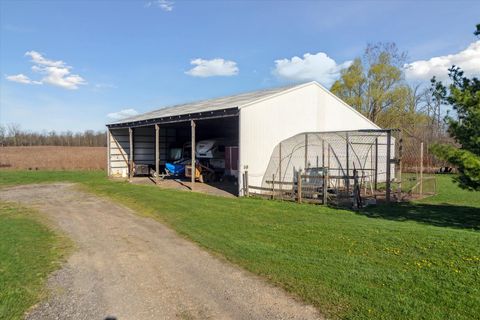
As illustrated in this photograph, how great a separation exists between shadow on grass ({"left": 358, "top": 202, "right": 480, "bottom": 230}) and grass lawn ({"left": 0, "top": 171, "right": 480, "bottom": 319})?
31mm

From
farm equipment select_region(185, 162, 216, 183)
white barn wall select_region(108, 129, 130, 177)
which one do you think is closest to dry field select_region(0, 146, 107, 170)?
white barn wall select_region(108, 129, 130, 177)

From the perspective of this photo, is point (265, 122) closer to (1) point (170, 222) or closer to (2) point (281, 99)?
(2) point (281, 99)

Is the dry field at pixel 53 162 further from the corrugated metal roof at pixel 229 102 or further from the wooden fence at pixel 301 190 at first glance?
the wooden fence at pixel 301 190

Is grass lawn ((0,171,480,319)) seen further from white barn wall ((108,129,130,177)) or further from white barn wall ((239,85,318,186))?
white barn wall ((108,129,130,177))

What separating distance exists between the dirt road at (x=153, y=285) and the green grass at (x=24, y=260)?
251 millimetres

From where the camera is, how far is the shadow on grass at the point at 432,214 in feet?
35.1

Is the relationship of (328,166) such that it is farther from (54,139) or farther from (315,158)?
(54,139)

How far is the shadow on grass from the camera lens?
10.7m

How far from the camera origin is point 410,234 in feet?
26.9

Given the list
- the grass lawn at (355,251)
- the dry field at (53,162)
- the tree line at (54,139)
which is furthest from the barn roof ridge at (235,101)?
the tree line at (54,139)

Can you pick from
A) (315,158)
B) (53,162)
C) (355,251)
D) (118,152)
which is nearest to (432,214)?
(355,251)

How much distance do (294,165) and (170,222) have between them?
29.0 ft

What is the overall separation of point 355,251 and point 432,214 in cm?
652

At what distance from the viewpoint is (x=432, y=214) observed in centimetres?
1212
